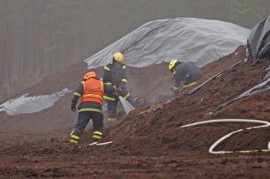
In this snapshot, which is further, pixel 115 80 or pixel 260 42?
pixel 115 80

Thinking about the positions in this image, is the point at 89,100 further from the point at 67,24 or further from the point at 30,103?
the point at 67,24

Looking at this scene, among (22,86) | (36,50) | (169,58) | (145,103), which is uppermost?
(36,50)

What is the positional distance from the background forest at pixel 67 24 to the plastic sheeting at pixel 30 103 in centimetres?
1902

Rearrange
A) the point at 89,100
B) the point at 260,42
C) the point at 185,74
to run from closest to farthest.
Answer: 1. the point at 89,100
2. the point at 260,42
3. the point at 185,74

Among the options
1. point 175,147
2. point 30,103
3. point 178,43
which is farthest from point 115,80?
point 175,147

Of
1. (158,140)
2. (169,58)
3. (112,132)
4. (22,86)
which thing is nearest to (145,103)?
(169,58)

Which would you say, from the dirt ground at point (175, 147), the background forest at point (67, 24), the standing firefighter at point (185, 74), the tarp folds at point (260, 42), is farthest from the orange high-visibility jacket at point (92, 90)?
the background forest at point (67, 24)

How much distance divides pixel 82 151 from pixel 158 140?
1.29 m

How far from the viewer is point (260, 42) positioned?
11.1 meters

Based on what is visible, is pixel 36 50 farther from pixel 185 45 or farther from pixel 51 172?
pixel 51 172

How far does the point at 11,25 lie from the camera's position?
49906 millimetres

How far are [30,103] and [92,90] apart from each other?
10.4m

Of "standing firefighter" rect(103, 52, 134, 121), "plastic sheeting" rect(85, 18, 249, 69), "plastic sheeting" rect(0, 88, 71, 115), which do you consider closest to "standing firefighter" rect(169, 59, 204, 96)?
"standing firefighter" rect(103, 52, 134, 121)

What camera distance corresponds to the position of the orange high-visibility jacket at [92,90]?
1034 centimetres
